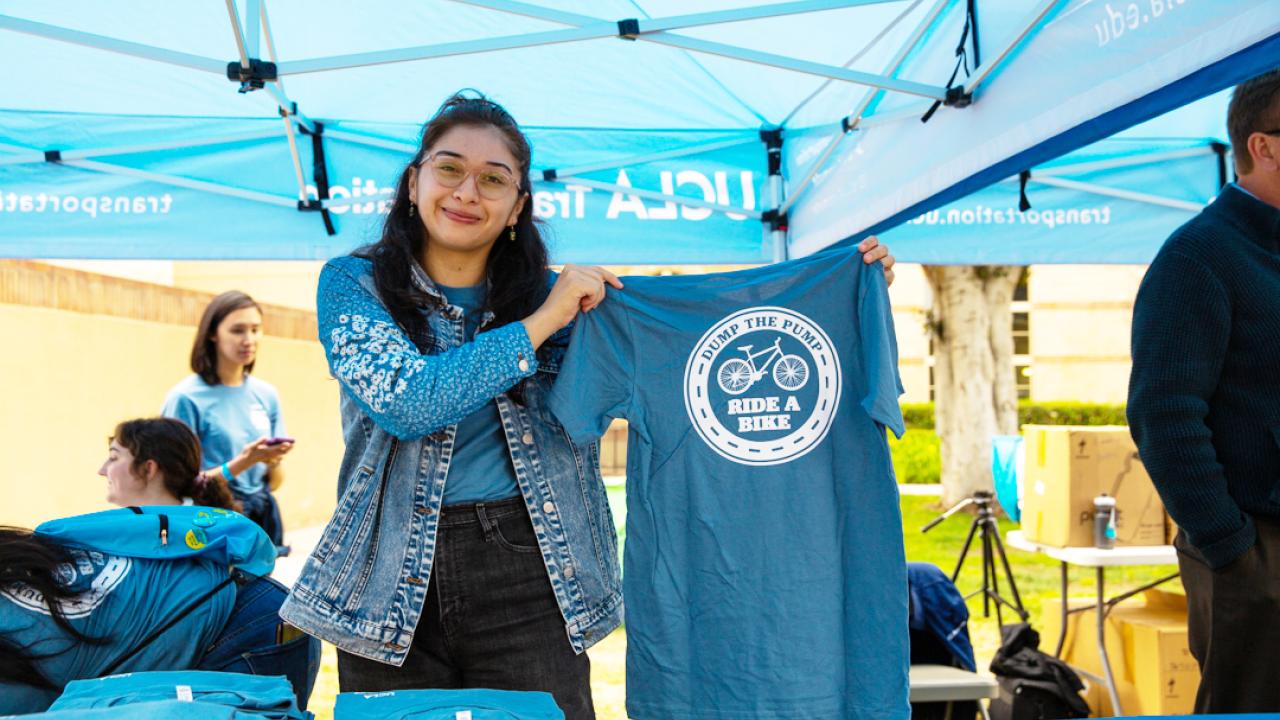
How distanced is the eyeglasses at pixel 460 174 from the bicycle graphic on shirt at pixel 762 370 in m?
0.58

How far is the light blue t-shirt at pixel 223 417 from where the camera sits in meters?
4.02

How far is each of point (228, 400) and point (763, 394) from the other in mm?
2807

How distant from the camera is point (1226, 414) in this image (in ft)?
7.63

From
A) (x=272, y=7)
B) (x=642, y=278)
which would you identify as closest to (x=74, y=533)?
(x=642, y=278)

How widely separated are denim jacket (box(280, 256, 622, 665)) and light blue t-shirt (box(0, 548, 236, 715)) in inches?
17.7

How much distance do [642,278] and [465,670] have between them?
0.82m

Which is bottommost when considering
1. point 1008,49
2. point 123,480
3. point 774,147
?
point 123,480

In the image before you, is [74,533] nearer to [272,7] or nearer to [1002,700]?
[272,7]

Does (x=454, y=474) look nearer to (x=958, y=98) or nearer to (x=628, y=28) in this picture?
(x=628, y=28)

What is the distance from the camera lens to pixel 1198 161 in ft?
15.4

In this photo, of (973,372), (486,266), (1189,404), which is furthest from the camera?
(973,372)

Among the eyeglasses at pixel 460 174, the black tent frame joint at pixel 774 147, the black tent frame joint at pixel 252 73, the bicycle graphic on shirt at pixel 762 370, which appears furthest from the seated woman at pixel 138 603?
the black tent frame joint at pixel 774 147

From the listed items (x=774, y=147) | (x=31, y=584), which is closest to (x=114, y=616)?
(x=31, y=584)

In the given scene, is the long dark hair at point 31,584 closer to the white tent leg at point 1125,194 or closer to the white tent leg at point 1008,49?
the white tent leg at point 1008,49
